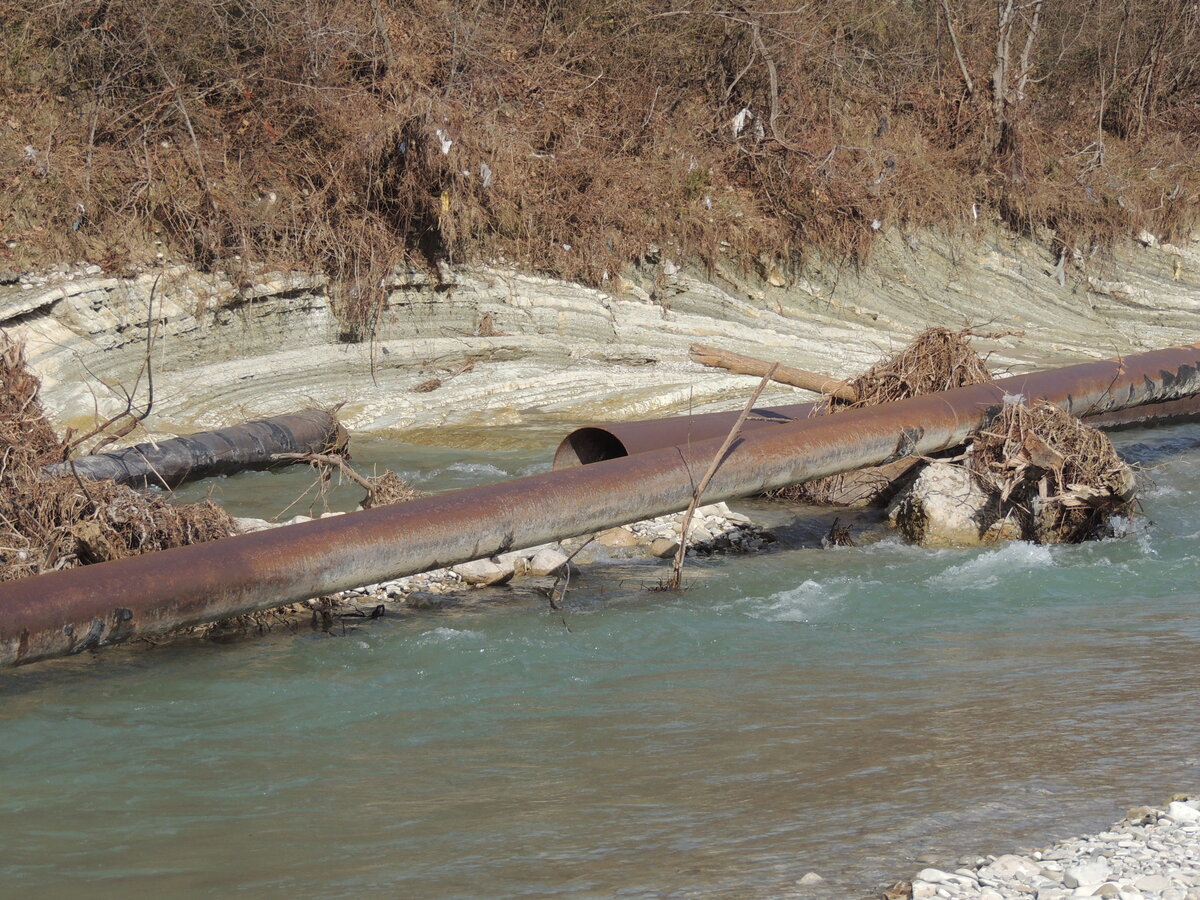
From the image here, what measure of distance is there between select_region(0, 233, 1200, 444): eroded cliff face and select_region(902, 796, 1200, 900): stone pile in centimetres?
712

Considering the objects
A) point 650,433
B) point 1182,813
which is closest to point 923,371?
point 650,433

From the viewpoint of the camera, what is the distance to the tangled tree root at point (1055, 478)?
23.3 feet

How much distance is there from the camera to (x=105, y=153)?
12.7m

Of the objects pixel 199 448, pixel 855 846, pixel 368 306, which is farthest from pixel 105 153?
pixel 855 846

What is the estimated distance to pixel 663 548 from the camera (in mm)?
7059

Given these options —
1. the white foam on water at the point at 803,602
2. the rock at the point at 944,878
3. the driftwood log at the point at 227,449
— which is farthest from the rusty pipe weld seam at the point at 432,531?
the driftwood log at the point at 227,449

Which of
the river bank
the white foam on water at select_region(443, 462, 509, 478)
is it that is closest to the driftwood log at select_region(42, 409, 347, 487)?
the white foam on water at select_region(443, 462, 509, 478)

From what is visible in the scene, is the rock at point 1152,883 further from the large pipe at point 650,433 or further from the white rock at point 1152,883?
the large pipe at point 650,433

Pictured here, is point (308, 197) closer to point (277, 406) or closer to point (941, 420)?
point (277, 406)

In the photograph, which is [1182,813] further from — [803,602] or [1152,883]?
[803,602]

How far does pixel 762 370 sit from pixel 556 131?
786 cm

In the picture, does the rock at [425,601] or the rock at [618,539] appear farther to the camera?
the rock at [618,539]

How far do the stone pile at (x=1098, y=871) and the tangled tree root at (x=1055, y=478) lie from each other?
4.13 m

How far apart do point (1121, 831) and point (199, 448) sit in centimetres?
721
